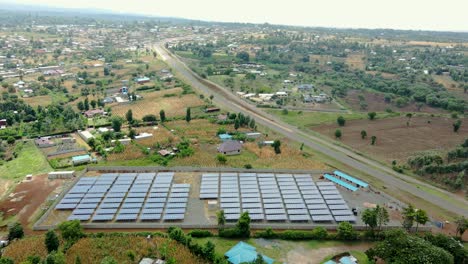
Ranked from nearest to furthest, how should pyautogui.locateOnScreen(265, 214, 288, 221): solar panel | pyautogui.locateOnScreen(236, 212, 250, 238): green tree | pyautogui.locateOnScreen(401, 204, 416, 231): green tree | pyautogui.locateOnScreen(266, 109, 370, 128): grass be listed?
pyautogui.locateOnScreen(236, 212, 250, 238): green tree → pyautogui.locateOnScreen(401, 204, 416, 231): green tree → pyautogui.locateOnScreen(265, 214, 288, 221): solar panel → pyautogui.locateOnScreen(266, 109, 370, 128): grass

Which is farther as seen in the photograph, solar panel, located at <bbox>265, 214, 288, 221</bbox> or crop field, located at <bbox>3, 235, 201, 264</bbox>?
solar panel, located at <bbox>265, 214, 288, 221</bbox>

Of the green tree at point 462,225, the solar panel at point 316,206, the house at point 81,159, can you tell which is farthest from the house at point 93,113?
the green tree at point 462,225

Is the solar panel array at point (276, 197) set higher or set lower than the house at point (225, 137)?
lower

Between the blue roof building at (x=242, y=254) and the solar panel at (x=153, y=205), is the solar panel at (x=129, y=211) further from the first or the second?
the blue roof building at (x=242, y=254)

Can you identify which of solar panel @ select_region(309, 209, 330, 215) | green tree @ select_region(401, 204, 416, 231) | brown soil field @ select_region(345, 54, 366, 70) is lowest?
solar panel @ select_region(309, 209, 330, 215)

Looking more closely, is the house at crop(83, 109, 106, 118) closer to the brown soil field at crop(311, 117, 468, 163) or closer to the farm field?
the brown soil field at crop(311, 117, 468, 163)

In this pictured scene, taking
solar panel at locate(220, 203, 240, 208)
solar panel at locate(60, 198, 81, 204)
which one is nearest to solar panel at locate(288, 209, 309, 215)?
solar panel at locate(220, 203, 240, 208)

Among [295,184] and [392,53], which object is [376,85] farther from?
[295,184]
